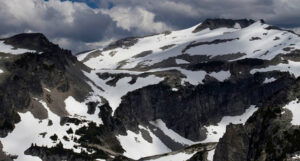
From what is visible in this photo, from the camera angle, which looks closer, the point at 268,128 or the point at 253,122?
the point at 268,128

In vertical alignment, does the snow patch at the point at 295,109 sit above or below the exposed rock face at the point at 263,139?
above

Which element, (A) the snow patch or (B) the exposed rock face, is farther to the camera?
(A) the snow patch

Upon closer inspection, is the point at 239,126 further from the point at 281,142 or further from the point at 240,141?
the point at 281,142

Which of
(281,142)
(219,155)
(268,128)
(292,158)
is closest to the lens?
(292,158)

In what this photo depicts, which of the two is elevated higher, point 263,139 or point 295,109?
point 295,109

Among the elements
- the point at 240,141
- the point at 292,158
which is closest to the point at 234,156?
the point at 240,141

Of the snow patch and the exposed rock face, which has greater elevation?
the snow patch

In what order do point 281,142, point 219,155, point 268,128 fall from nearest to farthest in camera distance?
point 281,142
point 268,128
point 219,155

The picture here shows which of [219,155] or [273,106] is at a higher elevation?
[273,106]

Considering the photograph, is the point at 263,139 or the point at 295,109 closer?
the point at 263,139

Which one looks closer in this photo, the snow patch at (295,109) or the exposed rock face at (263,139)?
the exposed rock face at (263,139)
